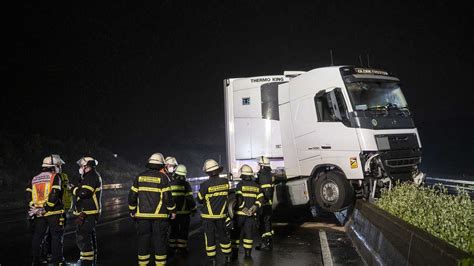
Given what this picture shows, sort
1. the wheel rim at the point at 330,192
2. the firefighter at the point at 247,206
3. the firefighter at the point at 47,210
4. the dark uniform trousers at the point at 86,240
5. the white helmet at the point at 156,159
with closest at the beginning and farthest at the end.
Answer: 1. the white helmet at the point at 156,159
2. the dark uniform trousers at the point at 86,240
3. the firefighter at the point at 47,210
4. the firefighter at the point at 247,206
5. the wheel rim at the point at 330,192

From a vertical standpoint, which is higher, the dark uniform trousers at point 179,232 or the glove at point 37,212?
the glove at point 37,212

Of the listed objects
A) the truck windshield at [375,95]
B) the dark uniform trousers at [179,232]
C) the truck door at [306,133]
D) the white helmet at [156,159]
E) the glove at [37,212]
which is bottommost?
the dark uniform trousers at [179,232]

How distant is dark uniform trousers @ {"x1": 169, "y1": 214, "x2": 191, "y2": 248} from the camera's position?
7.78 m

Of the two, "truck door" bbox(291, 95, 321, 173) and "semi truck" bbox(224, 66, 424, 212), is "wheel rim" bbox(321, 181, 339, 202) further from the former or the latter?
"truck door" bbox(291, 95, 321, 173)

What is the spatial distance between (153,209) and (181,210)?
1854 millimetres

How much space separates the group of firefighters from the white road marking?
44.4 inches

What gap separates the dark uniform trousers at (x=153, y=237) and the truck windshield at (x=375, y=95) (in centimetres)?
499

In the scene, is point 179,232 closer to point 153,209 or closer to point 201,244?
point 201,244

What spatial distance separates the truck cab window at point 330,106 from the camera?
894cm

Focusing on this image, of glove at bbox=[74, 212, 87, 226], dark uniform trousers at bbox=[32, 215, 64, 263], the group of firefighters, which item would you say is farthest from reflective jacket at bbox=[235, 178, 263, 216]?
dark uniform trousers at bbox=[32, 215, 64, 263]

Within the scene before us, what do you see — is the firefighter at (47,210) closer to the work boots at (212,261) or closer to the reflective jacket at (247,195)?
the work boots at (212,261)

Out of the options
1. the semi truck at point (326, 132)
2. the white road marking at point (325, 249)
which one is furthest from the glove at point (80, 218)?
the semi truck at point (326, 132)

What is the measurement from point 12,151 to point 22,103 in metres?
8.56

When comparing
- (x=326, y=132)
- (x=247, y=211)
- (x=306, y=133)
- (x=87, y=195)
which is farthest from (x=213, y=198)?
(x=306, y=133)
